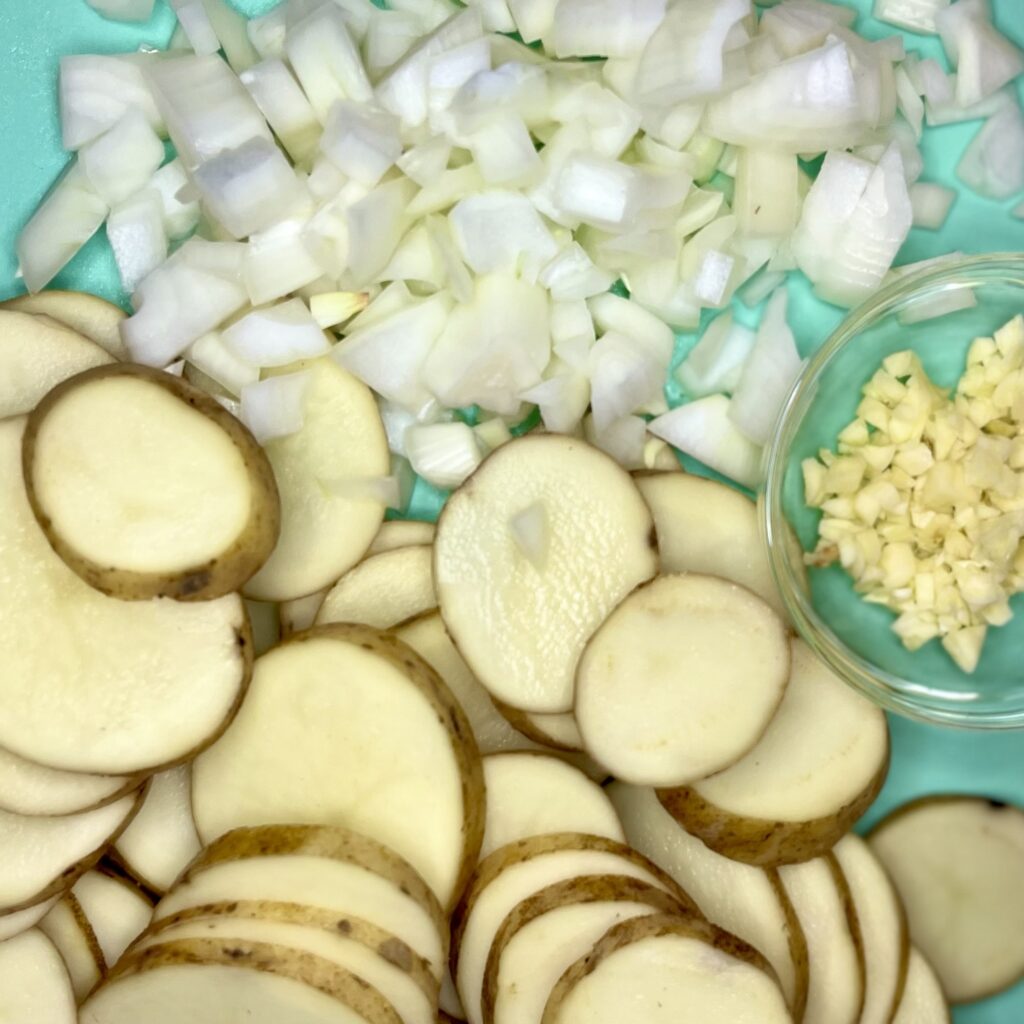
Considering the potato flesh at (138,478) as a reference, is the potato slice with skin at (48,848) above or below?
below

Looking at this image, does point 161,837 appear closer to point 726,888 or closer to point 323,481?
point 323,481

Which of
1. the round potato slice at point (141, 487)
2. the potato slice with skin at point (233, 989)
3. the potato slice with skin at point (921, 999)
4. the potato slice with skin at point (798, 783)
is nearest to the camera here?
the potato slice with skin at point (233, 989)

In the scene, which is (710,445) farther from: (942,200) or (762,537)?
(942,200)

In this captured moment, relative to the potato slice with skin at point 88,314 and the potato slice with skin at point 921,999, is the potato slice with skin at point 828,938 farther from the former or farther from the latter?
the potato slice with skin at point 88,314

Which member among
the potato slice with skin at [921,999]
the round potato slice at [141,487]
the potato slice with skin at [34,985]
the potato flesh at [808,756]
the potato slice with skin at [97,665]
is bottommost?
the potato slice with skin at [921,999]

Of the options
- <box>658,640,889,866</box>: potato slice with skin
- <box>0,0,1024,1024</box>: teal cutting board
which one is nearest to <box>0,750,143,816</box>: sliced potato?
<box>0,0,1024,1024</box>: teal cutting board

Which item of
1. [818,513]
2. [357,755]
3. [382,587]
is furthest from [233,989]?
[818,513]

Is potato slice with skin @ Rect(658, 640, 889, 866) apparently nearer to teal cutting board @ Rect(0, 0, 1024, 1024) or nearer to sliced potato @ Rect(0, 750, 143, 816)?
teal cutting board @ Rect(0, 0, 1024, 1024)

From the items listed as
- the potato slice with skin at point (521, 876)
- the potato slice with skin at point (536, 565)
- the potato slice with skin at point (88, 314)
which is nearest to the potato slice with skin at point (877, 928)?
the potato slice with skin at point (521, 876)
